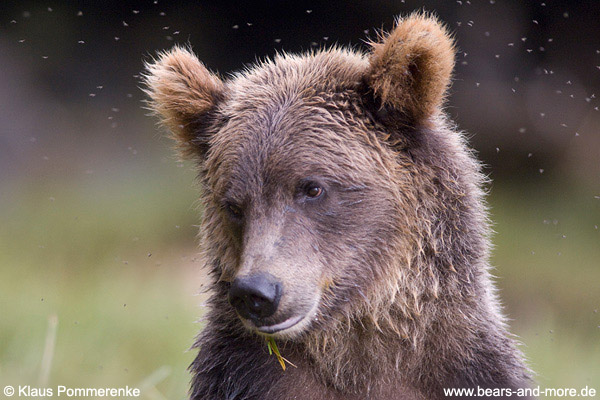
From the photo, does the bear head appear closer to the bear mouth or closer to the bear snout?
the bear mouth

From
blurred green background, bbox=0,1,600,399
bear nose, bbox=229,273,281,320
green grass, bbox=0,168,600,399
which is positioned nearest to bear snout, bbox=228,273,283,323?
bear nose, bbox=229,273,281,320

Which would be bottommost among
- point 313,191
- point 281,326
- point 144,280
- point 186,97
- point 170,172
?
point 170,172

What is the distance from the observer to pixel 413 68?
11.7 ft

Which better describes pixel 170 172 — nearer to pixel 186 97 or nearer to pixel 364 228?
pixel 186 97

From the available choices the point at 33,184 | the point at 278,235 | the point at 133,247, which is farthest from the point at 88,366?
the point at 33,184

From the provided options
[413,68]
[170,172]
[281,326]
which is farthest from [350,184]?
[170,172]

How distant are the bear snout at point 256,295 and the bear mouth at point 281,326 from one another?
64mm

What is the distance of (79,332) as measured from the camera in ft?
19.9

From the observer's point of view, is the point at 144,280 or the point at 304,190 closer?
the point at 304,190

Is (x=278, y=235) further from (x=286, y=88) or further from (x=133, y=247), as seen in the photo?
(x=133, y=247)

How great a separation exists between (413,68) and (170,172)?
304 inches

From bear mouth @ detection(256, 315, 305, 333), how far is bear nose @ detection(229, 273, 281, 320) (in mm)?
72

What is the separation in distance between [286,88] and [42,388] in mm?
1974

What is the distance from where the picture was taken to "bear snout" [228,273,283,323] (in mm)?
3164
